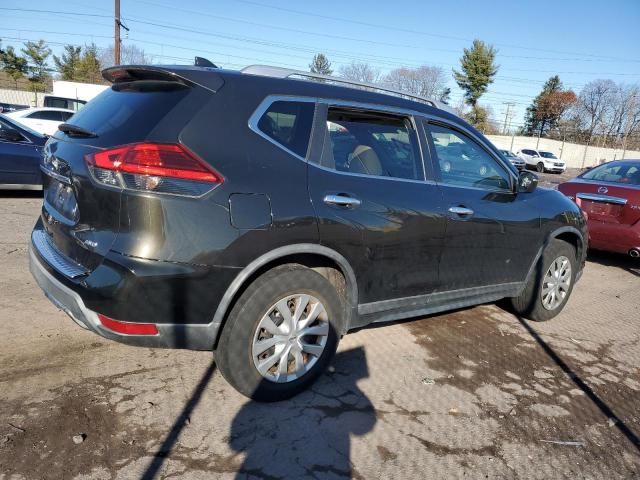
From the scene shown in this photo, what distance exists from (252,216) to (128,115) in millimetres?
871

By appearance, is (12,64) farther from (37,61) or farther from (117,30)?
(117,30)

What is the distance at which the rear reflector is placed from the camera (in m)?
2.49

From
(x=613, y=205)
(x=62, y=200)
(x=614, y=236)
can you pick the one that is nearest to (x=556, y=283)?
(x=614, y=236)

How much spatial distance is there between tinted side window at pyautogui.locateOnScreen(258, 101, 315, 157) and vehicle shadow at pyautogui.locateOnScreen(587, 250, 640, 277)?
6.19 metres

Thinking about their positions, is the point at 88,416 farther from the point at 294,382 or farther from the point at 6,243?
the point at 6,243

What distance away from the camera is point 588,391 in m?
3.49

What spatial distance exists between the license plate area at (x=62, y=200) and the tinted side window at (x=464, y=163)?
2410 mm

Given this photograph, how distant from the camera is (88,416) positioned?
8.72ft

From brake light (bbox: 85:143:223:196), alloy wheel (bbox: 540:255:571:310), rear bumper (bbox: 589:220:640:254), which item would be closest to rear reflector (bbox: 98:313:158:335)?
brake light (bbox: 85:143:223:196)

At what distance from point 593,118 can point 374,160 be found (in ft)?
269

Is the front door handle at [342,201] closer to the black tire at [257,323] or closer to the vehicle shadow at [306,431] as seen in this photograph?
the black tire at [257,323]

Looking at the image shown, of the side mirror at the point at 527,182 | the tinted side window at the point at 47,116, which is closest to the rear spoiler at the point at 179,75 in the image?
the side mirror at the point at 527,182

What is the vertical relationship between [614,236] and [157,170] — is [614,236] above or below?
below

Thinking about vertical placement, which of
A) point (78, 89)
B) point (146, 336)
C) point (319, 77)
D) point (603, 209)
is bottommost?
→ point (146, 336)
